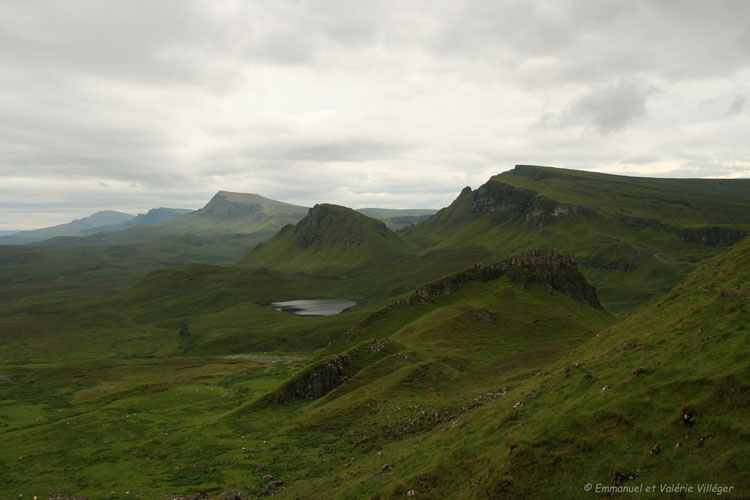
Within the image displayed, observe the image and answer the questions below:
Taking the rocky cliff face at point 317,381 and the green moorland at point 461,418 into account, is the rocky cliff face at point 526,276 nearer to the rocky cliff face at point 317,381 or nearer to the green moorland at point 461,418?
the green moorland at point 461,418

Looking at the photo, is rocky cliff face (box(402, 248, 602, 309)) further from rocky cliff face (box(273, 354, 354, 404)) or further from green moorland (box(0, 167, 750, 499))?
rocky cliff face (box(273, 354, 354, 404))

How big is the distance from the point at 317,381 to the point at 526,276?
269ft

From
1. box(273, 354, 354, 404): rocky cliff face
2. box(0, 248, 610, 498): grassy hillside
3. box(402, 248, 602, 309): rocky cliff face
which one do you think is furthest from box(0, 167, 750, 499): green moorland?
box(402, 248, 602, 309): rocky cliff face

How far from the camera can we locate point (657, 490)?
2422 centimetres

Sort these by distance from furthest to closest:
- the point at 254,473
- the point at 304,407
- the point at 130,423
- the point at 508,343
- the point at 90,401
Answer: the point at 90,401 → the point at 508,343 → the point at 130,423 → the point at 304,407 → the point at 254,473

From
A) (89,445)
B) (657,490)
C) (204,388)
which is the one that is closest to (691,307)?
(657,490)

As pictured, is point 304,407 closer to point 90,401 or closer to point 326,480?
point 326,480

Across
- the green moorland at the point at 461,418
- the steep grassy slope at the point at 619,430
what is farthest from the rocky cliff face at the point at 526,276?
the steep grassy slope at the point at 619,430

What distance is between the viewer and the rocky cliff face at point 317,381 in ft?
288

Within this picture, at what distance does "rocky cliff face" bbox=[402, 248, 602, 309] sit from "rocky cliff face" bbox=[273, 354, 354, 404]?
5357cm

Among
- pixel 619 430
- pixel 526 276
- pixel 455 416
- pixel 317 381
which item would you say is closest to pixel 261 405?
pixel 317 381

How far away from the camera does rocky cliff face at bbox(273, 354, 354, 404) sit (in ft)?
288

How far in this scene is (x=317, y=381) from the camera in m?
88.6

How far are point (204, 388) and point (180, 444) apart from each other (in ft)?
191
